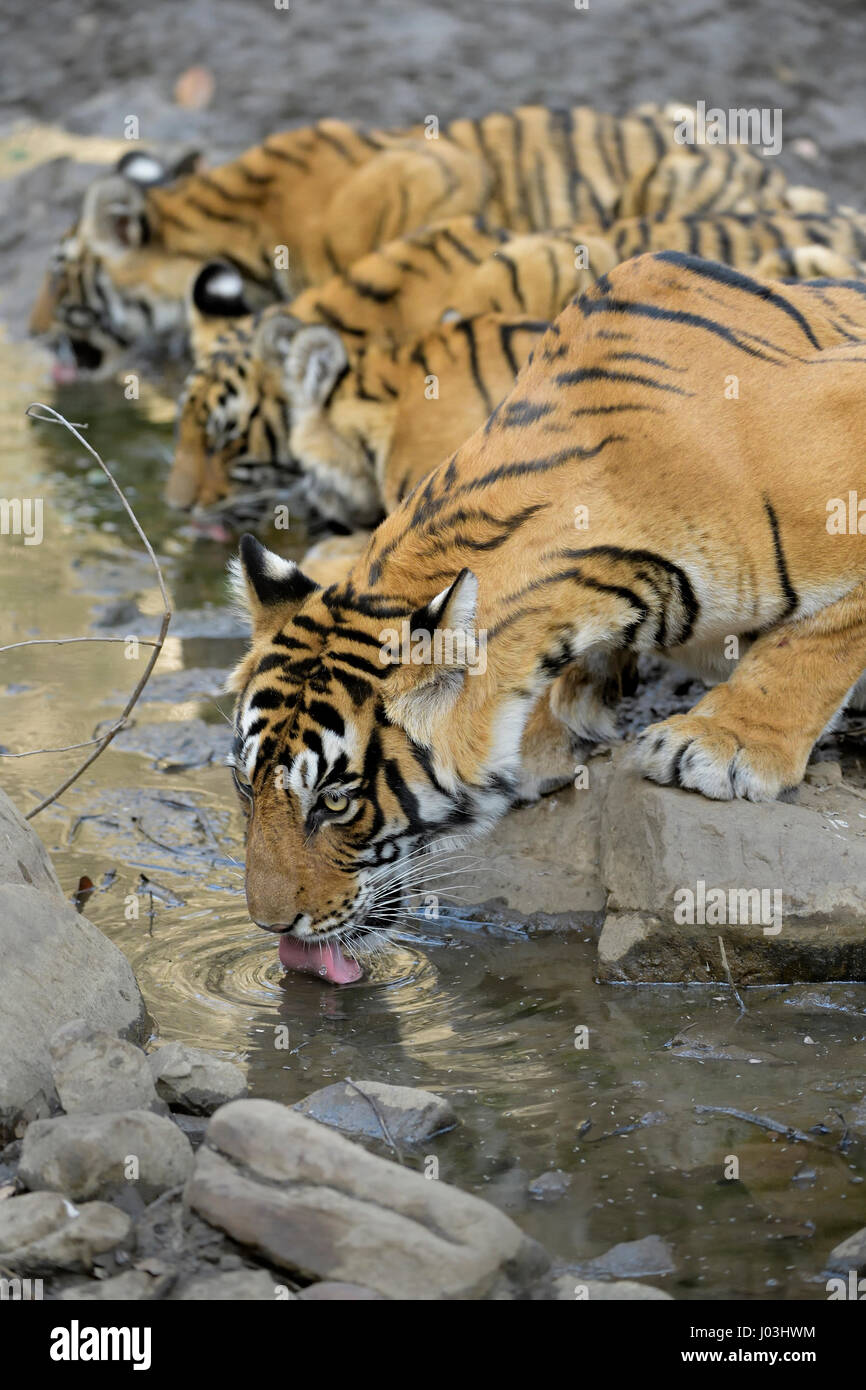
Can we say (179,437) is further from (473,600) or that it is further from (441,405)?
(473,600)

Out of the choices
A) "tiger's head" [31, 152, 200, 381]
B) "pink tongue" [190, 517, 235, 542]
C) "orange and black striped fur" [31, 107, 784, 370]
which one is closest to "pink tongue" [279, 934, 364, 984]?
"pink tongue" [190, 517, 235, 542]

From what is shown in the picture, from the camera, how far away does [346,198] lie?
27.9 feet

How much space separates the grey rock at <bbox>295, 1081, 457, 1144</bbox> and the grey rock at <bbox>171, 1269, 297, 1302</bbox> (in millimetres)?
504

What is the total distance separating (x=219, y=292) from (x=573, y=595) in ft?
15.0

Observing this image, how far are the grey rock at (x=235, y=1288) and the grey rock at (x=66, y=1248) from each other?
15cm

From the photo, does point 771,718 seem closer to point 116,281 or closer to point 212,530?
point 212,530

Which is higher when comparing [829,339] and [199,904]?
[829,339]

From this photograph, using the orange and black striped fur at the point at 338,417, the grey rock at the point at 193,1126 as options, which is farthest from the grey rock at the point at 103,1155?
the orange and black striped fur at the point at 338,417

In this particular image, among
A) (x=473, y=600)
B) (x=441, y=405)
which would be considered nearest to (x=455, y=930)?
(x=473, y=600)

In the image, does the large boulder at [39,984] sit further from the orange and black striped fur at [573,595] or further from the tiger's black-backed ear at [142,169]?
the tiger's black-backed ear at [142,169]

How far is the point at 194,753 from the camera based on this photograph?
5.12 meters

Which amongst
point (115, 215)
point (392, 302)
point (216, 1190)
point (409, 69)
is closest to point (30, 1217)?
point (216, 1190)

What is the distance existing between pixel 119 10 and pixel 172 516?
862cm

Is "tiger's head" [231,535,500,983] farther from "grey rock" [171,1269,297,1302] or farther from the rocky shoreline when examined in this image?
"grey rock" [171,1269,297,1302]
